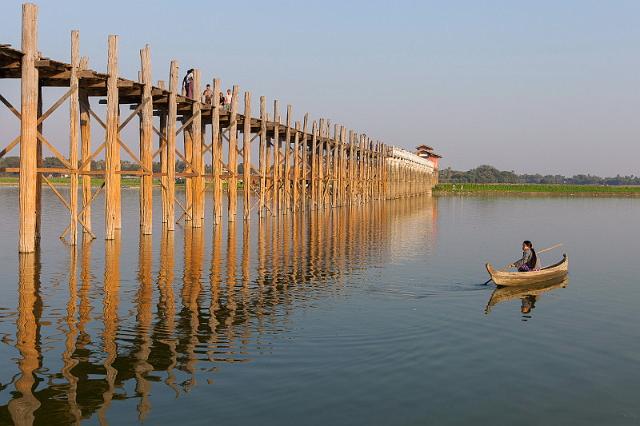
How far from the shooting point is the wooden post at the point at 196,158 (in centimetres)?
3086

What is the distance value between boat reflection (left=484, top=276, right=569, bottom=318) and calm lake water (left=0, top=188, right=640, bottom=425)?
0.15 metres

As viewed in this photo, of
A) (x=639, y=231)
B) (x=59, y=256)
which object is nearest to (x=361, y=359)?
(x=59, y=256)

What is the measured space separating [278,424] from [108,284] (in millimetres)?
9597

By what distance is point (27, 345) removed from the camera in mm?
10469

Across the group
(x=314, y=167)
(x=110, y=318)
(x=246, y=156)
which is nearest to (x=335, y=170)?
(x=314, y=167)

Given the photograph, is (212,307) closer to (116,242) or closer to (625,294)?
(625,294)

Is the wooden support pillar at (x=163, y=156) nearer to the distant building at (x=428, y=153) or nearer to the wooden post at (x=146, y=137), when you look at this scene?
the wooden post at (x=146, y=137)

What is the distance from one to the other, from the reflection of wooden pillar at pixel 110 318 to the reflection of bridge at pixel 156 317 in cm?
2

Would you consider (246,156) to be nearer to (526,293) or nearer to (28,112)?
(28,112)

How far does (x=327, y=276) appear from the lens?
61.4 ft

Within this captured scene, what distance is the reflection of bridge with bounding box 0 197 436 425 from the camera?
861 centimetres

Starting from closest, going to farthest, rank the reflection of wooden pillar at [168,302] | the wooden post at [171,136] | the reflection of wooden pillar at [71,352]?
the reflection of wooden pillar at [71,352] → the reflection of wooden pillar at [168,302] → the wooden post at [171,136]

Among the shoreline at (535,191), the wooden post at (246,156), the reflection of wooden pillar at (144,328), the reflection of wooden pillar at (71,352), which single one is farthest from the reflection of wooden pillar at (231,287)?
the shoreline at (535,191)

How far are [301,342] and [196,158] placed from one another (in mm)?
21417
